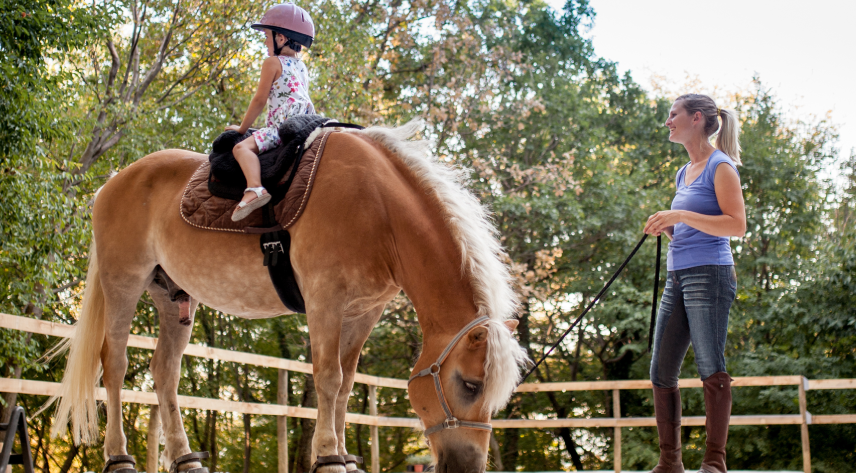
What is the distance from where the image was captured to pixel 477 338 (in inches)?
85.7

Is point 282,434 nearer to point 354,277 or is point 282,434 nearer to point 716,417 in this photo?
point 354,277

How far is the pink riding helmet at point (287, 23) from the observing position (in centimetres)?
268

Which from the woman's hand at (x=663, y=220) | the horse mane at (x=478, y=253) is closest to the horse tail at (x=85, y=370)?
the horse mane at (x=478, y=253)

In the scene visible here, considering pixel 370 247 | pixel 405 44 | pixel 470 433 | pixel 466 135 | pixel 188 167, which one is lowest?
pixel 470 433

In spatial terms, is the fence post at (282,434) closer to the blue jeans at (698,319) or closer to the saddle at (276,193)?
the saddle at (276,193)

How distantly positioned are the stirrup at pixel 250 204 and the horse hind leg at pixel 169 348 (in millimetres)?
795

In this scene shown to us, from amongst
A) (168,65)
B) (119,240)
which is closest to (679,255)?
(119,240)

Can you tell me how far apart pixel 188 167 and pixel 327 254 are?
1.09m

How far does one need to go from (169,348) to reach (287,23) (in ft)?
5.43

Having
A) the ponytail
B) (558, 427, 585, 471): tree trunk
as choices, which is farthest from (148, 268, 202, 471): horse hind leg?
(558, 427, 585, 471): tree trunk

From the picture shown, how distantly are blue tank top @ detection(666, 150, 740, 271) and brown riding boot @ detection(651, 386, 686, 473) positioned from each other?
561 millimetres

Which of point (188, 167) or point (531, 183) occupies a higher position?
point (531, 183)

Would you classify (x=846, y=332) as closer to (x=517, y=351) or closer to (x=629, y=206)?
(x=629, y=206)

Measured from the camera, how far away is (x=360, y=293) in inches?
95.8
